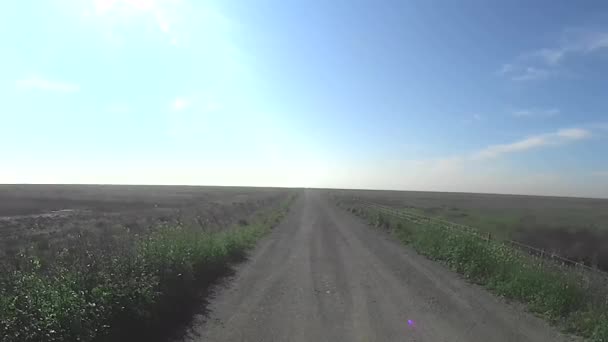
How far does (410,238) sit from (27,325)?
17.0 metres

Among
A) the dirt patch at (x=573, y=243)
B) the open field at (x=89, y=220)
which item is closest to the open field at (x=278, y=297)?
the open field at (x=89, y=220)

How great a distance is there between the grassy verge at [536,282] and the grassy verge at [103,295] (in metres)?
7.23

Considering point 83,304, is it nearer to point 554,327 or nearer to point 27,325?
point 27,325

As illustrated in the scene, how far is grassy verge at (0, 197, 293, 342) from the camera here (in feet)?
16.1

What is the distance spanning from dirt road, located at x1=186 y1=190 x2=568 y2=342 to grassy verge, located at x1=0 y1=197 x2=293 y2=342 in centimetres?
80

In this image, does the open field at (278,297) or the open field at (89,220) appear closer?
the open field at (278,297)

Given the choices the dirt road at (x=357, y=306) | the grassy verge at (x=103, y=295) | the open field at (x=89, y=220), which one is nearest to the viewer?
the grassy verge at (x=103, y=295)

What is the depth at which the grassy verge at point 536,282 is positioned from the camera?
23.8ft

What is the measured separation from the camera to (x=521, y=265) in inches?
412

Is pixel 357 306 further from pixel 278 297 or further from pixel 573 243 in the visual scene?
pixel 573 243

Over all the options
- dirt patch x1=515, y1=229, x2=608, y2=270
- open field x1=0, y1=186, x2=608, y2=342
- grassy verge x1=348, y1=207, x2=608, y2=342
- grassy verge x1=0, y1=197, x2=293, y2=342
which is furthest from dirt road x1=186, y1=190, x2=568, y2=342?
dirt patch x1=515, y1=229, x2=608, y2=270

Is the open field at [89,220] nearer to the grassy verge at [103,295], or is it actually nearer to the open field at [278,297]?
the grassy verge at [103,295]

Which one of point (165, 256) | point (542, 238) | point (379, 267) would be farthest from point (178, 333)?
point (542, 238)

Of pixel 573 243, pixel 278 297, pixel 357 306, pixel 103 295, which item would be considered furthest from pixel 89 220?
pixel 573 243
